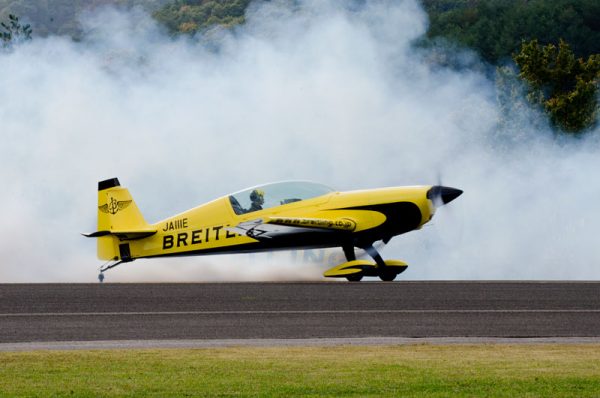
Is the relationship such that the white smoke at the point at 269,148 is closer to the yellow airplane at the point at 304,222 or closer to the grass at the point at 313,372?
the yellow airplane at the point at 304,222

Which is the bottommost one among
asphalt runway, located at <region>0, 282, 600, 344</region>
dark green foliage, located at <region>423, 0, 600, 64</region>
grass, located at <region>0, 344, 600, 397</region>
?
grass, located at <region>0, 344, 600, 397</region>

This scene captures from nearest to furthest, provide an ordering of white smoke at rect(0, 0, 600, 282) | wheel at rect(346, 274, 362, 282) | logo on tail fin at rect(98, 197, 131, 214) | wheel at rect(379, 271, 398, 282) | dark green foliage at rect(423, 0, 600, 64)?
wheel at rect(346, 274, 362, 282) < wheel at rect(379, 271, 398, 282) < logo on tail fin at rect(98, 197, 131, 214) < white smoke at rect(0, 0, 600, 282) < dark green foliage at rect(423, 0, 600, 64)

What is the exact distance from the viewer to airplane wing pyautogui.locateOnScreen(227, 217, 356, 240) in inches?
1048

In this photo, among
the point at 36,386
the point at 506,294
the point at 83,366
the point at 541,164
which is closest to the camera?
the point at 36,386

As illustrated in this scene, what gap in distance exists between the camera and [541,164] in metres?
33.7

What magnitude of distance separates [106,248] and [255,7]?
901 inches

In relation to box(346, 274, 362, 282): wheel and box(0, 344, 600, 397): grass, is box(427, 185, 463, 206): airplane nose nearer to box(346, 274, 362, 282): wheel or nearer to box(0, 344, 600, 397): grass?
box(346, 274, 362, 282): wheel

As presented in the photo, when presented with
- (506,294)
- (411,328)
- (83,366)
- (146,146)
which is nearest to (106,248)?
(146,146)

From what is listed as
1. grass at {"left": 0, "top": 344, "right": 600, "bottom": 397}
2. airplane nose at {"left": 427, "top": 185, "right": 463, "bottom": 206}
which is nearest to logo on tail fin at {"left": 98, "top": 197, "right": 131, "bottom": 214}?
airplane nose at {"left": 427, "top": 185, "right": 463, "bottom": 206}

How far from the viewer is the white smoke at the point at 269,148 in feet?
103

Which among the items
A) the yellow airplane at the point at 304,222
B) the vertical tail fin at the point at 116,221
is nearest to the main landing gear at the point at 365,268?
the yellow airplane at the point at 304,222

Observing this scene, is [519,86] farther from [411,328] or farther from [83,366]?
[83,366]

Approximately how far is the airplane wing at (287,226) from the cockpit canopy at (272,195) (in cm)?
32

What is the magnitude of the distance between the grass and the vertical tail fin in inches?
580
